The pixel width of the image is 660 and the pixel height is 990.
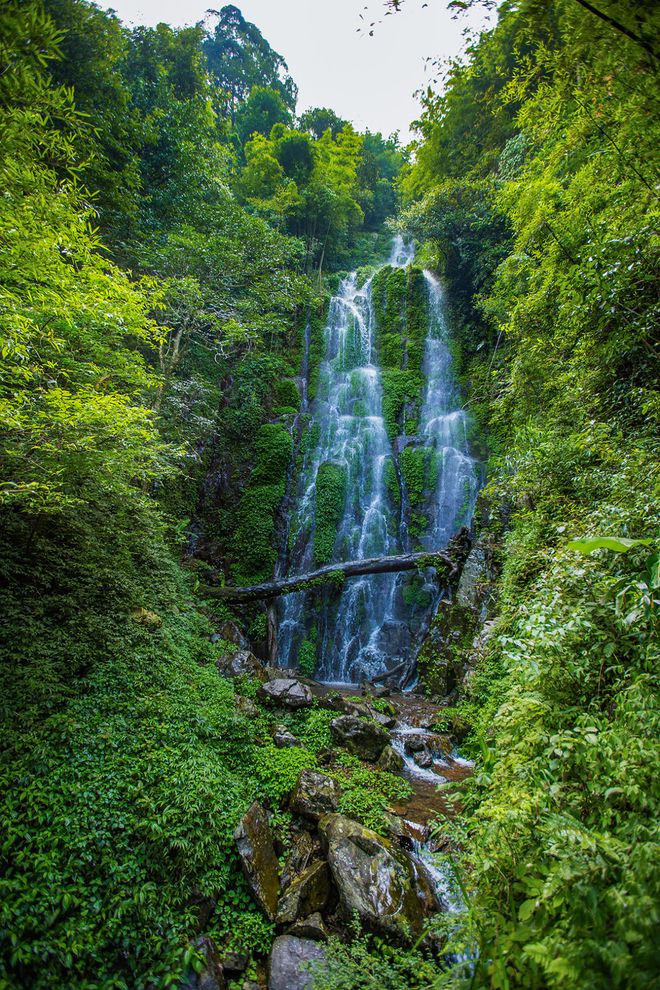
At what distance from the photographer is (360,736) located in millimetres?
6359

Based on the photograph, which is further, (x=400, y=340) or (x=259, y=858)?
(x=400, y=340)

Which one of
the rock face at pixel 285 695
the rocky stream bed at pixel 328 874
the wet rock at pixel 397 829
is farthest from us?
the rock face at pixel 285 695

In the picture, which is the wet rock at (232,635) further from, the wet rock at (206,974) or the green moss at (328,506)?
the wet rock at (206,974)

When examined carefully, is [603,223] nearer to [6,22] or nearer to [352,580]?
[6,22]

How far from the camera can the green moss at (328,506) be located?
44.7 ft

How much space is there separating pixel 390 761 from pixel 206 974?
3553 mm

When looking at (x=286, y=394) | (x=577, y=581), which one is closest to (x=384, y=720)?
(x=577, y=581)

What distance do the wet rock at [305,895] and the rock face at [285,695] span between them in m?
3.32

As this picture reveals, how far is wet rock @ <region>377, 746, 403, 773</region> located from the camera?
5918 millimetres

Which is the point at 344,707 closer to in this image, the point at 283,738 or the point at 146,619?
the point at 283,738

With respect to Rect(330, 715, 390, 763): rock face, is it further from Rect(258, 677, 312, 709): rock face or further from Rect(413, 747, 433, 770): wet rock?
Rect(258, 677, 312, 709): rock face

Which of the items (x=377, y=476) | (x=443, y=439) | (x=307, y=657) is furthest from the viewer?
(x=443, y=439)

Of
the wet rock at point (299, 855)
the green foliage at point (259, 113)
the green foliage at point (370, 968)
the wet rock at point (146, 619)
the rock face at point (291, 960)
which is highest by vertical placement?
the green foliage at point (259, 113)

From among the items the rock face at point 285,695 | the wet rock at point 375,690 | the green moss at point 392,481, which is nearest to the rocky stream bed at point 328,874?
the rock face at point 285,695
